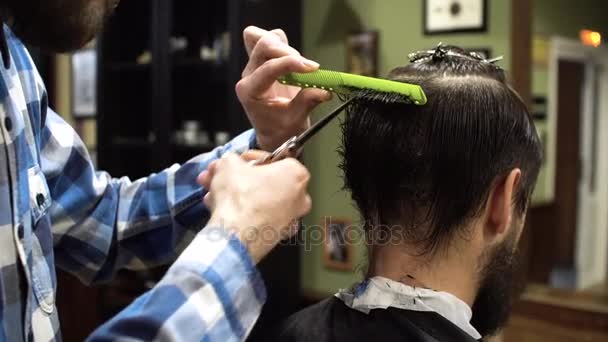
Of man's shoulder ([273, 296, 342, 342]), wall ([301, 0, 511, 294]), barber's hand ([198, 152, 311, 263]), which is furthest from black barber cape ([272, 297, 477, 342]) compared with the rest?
wall ([301, 0, 511, 294])

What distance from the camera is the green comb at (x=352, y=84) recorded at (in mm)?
878

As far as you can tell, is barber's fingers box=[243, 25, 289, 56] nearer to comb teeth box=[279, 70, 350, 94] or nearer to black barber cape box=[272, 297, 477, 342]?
comb teeth box=[279, 70, 350, 94]

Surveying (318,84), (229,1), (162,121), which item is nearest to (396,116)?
(318,84)

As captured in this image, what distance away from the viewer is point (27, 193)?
3.10 ft

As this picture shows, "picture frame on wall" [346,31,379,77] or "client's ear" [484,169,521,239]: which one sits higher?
"picture frame on wall" [346,31,379,77]

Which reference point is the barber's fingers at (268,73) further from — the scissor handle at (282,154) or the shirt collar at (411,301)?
the shirt collar at (411,301)

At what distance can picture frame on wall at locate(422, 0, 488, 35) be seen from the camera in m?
2.38

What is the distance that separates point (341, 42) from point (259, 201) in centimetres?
222

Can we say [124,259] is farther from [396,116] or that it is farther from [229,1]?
[229,1]

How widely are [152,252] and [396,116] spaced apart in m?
0.64

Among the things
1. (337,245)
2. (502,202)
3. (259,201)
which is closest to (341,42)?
(337,245)

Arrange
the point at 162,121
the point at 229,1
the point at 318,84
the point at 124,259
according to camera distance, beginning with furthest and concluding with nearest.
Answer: the point at 162,121 < the point at 229,1 < the point at 124,259 < the point at 318,84

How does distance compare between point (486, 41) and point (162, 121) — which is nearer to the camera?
point (486, 41)

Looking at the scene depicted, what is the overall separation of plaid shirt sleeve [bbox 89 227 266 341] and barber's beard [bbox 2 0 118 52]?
17.4 inches
